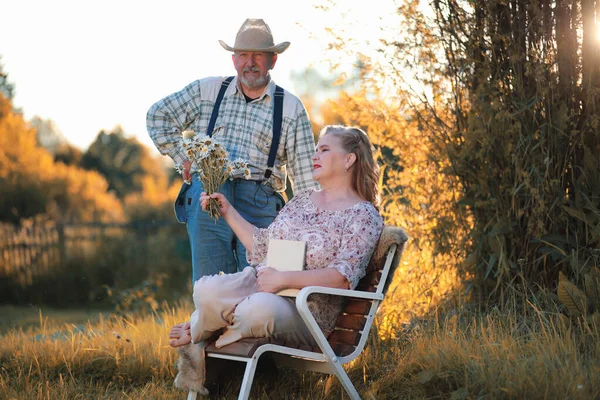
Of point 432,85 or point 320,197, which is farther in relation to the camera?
point 432,85

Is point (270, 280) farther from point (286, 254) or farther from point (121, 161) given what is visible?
point (121, 161)

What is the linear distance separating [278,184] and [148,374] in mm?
1428

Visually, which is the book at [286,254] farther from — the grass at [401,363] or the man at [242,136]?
the man at [242,136]

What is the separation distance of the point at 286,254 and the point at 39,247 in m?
10.9

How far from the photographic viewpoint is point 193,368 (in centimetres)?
Answer: 385

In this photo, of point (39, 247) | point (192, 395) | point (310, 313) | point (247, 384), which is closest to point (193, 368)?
point (192, 395)

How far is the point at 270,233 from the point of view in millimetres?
4164

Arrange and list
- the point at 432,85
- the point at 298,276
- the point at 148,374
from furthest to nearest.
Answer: the point at 432,85 → the point at 148,374 → the point at 298,276

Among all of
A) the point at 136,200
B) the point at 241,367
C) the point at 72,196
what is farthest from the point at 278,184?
the point at 72,196

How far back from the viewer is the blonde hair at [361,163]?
4.17 m

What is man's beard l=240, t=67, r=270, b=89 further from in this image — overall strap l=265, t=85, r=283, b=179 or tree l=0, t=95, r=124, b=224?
tree l=0, t=95, r=124, b=224

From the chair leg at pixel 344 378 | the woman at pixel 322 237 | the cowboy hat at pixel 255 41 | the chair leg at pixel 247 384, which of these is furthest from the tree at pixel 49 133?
the chair leg at pixel 247 384

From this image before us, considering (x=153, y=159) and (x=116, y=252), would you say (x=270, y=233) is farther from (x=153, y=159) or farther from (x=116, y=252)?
(x=153, y=159)

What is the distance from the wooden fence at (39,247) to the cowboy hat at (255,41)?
9747 millimetres
